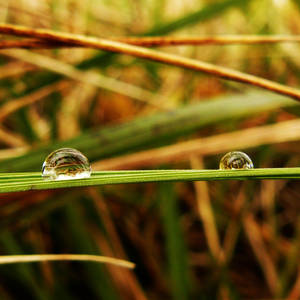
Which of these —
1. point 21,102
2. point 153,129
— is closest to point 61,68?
point 21,102

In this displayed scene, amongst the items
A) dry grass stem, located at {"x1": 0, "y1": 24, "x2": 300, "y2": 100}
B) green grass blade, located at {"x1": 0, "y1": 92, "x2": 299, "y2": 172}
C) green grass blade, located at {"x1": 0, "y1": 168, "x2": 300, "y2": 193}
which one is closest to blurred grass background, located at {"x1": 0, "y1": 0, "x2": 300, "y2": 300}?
green grass blade, located at {"x1": 0, "y1": 92, "x2": 299, "y2": 172}

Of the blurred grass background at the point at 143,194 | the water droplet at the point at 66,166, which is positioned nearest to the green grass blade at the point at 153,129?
the blurred grass background at the point at 143,194

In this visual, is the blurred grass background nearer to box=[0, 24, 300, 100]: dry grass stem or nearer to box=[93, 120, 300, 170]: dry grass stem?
box=[93, 120, 300, 170]: dry grass stem

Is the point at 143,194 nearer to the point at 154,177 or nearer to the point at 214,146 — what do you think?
the point at 214,146

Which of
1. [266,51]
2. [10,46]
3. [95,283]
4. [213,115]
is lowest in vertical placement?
[95,283]

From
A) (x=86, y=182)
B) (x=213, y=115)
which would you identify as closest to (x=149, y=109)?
(x=213, y=115)

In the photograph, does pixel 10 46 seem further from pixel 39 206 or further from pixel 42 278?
pixel 42 278
